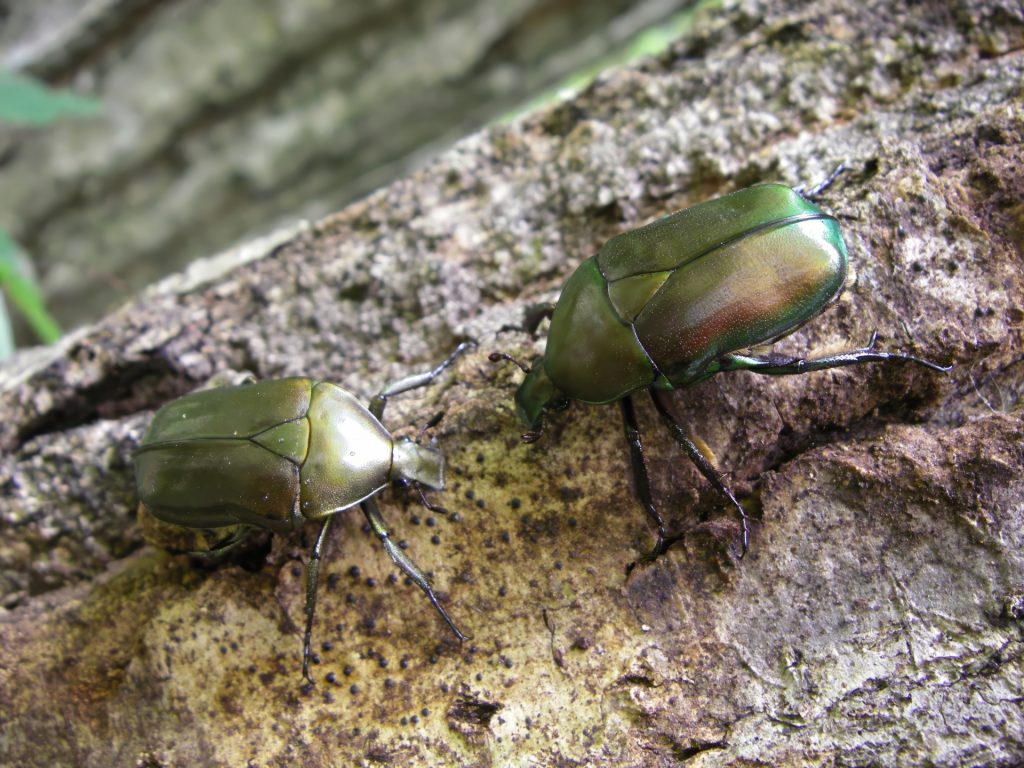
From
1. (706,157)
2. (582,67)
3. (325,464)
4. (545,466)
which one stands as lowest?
(582,67)

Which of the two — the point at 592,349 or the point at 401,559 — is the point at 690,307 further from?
the point at 401,559

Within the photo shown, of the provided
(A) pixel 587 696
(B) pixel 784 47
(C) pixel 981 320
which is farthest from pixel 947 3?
(A) pixel 587 696

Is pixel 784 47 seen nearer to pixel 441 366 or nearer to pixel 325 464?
pixel 441 366

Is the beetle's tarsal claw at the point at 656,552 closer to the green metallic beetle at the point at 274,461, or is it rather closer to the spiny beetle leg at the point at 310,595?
the green metallic beetle at the point at 274,461

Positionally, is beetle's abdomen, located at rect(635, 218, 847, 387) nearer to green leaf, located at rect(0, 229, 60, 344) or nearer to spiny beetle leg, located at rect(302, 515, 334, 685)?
spiny beetle leg, located at rect(302, 515, 334, 685)

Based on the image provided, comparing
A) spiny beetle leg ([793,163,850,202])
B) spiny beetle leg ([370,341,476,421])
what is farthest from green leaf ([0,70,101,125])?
spiny beetle leg ([793,163,850,202])

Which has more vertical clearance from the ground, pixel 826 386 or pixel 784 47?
pixel 784 47

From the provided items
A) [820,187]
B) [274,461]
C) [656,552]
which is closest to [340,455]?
[274,461]
